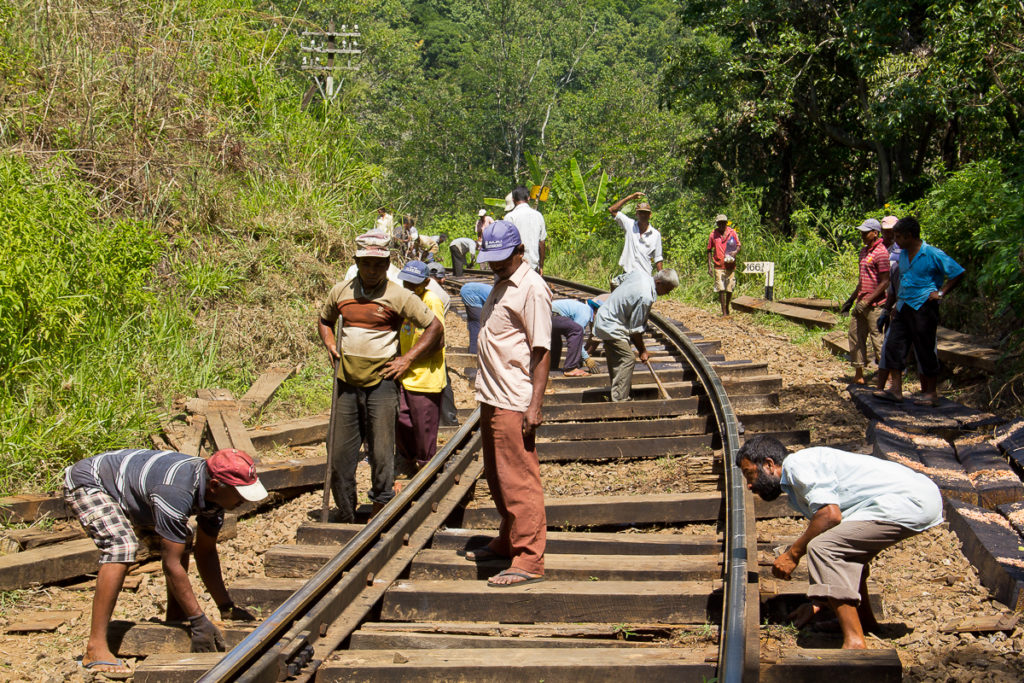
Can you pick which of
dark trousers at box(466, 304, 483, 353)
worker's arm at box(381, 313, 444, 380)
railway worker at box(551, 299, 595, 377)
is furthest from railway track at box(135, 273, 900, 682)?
dark trousers at box(466, 304, 483, 353)

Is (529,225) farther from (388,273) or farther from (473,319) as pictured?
(388,273)

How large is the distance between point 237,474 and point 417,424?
223cm

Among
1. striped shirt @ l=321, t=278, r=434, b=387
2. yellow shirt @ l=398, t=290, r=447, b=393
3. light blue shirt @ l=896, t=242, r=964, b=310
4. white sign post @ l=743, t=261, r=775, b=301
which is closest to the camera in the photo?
striped shirt @ l=321, t=278, r=434, b=387

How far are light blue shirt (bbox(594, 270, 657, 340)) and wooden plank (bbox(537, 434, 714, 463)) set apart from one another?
3.75 feet

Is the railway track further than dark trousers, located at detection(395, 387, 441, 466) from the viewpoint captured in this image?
No

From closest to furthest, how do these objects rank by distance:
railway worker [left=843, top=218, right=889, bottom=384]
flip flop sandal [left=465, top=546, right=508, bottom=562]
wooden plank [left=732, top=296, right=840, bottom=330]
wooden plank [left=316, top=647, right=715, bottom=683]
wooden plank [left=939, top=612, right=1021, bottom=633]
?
wooden plank [left=316, top=647, right=715, bottom=683] < wooden plank [left=939, top=612, right=1021, bottom=633] < flip flop sandal [left=465, top=546, right=508, bottom=562] < railway worker [left=843, top=218, right=889, bottom=384] < wooden plank [left=732, top=296, right=840, bottom=330]

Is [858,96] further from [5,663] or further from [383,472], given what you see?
[5,663]

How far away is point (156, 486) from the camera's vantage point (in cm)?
460

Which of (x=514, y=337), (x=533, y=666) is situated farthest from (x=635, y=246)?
(x=533, y=666)

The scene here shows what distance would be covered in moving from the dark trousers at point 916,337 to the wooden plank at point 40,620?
6.68m

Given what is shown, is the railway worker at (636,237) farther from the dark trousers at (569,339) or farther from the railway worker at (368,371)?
the railway worker at (368,371)

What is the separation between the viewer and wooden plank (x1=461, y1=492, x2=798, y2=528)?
5.64 m

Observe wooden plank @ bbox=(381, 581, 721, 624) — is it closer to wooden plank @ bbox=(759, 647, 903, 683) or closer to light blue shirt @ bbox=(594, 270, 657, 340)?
wooden plank @ bbox=(759, 647, 903, 683)

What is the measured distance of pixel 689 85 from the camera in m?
21.9
